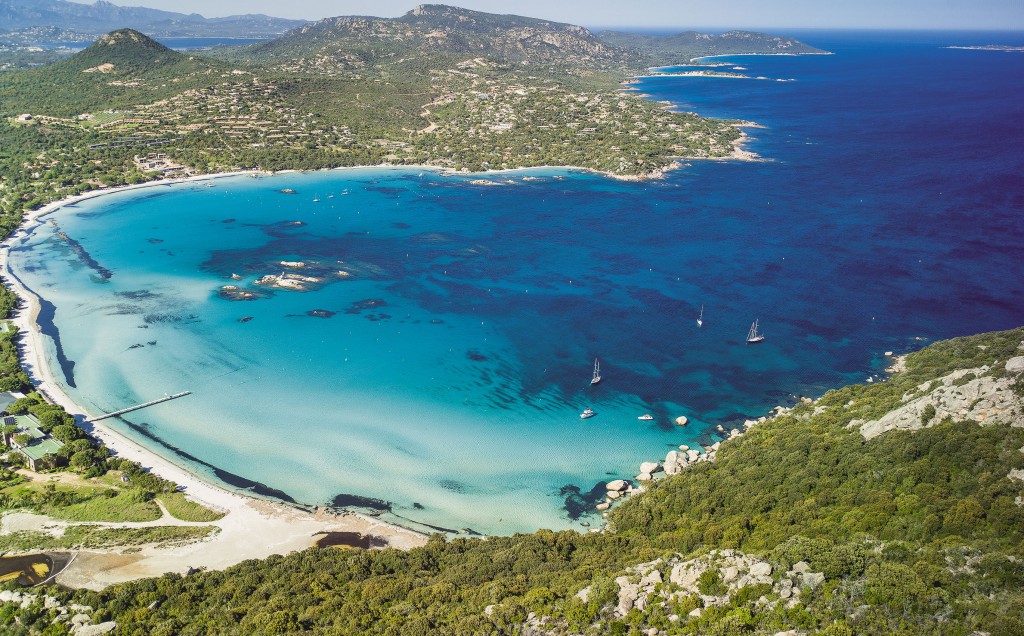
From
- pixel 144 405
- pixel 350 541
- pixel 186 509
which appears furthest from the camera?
pixel 144 405

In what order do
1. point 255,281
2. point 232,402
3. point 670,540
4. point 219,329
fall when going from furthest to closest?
1. point 255,281
2. point 219,329
3. point 232,402
4. point 670,540

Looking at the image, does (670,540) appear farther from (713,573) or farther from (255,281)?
(255,281)

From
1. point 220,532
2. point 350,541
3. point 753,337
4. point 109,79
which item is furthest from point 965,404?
point 109,79

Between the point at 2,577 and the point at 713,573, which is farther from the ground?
the point at 713,573

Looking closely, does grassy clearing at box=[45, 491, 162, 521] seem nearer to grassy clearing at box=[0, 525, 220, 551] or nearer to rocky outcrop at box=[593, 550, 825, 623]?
grassy clearing at box=[0, 525, 220, 551]

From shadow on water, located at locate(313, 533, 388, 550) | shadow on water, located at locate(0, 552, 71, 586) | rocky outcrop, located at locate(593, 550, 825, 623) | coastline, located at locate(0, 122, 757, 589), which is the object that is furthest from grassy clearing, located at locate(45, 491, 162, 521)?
rocky outcrop, located at locate(593, 550, 825, 623)

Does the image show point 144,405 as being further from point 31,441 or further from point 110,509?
point 110,509

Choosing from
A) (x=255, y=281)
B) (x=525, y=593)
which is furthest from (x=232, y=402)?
(x=525, y=593)
